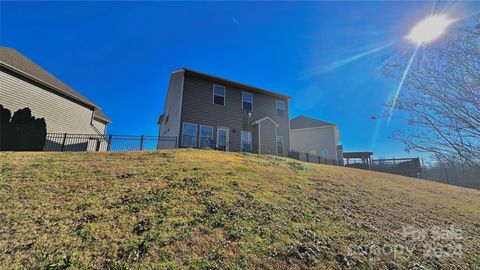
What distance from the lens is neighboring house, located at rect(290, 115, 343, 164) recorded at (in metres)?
22.7

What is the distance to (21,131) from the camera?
9578 mm

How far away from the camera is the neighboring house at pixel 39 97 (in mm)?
10203

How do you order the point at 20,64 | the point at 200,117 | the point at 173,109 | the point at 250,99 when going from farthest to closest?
the point at 250,99 < the point at 173,109 < the point at 200,117 < the point at 20,64

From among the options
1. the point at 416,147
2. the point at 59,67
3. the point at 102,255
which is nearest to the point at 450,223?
the point at 416,147

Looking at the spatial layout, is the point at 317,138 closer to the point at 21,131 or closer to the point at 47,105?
the point at 47,105

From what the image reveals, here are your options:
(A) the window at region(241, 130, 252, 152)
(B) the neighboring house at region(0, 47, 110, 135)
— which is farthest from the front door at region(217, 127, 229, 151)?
(B) the neighboring house at region(0, 47, 110, 135)

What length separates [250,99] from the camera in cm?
1591

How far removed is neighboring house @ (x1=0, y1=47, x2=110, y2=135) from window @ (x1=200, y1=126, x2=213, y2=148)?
860cm

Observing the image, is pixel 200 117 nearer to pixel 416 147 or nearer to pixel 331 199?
pixel 331 199

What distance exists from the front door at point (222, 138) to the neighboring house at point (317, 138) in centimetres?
1078

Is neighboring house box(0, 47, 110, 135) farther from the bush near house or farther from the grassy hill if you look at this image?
the grassy hill

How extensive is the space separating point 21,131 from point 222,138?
392 inches

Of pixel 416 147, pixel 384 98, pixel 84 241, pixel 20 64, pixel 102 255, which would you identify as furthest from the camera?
pixel 20 64

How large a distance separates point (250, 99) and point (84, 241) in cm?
1406
